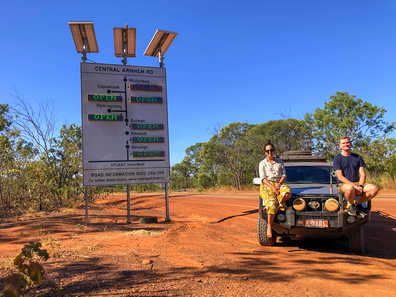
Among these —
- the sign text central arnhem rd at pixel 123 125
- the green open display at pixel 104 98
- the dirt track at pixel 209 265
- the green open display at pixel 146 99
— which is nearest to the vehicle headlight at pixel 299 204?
the dirt track at pixel 209 265

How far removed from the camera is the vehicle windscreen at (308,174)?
668 centimetres

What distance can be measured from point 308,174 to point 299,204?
1960 millimetres

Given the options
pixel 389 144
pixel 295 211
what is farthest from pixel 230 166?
pixel 295 211

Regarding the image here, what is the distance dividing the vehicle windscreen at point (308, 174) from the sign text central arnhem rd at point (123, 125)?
4420 millimetres

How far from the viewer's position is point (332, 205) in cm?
495

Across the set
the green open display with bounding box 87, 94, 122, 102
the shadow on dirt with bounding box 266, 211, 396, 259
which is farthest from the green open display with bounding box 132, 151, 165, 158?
the shadow on dirt with bounding box 266, 211, 396, 259

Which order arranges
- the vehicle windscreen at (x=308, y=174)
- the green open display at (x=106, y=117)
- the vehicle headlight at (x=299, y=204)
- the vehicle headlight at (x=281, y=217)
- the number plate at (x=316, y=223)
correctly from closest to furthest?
the number plate at (x=316, y=223), the vehicle headlight at (x=299, y=204), the vehicle headlight at (x=281, y=217), the vehicle windscreen at (x=308, y=174), the green open display at (x=106, y=117)

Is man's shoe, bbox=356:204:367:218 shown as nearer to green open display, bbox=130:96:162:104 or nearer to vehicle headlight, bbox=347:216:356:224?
vehicle headlight, bbox=347:216:356:224

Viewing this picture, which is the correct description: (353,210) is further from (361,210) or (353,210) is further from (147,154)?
(147,154)

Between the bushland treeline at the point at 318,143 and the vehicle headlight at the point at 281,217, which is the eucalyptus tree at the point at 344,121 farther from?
the vehicle headlight at the point at 281,217

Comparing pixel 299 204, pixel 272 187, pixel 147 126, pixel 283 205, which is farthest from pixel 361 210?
pixel 147 126

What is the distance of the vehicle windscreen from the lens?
6.68 meters

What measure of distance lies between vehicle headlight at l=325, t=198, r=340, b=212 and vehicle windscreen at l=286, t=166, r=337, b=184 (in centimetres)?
165

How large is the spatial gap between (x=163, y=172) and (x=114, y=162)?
1.59 meters
